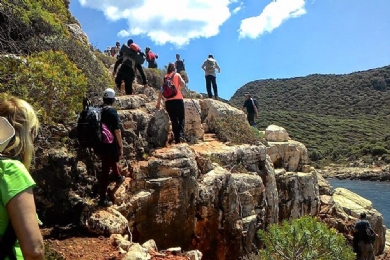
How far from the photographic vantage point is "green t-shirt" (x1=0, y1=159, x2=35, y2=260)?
197 centimetres

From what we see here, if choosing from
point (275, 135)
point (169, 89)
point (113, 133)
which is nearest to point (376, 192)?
point (275, 135)

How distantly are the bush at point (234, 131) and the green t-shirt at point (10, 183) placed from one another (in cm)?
988

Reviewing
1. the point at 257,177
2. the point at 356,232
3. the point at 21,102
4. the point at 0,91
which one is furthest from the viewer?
the point at 356,232

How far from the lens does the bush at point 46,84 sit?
609cm

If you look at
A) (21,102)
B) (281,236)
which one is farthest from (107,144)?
(21,102)

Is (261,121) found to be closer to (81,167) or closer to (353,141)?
(353,141)

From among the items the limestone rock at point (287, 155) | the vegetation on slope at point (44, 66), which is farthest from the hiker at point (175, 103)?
the limestone rock at point (287, 155)

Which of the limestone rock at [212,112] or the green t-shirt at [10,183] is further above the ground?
the limestone rock at [212,112]

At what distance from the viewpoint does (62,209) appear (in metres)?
6.93

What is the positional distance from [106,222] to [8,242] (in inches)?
185

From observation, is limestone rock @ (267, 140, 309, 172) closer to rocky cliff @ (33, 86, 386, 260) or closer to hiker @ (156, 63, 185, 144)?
rocky cliff @ (33, 86, 386, 260)

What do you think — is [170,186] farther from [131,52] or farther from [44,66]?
[131,52]

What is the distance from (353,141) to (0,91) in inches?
2921

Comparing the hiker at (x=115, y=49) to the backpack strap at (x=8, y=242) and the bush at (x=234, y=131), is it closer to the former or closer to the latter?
the bush at (x=234, y=131)
